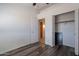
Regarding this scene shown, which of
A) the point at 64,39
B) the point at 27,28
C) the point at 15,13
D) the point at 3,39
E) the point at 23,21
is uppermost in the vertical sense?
the point at 15,13

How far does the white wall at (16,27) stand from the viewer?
5.67 ft

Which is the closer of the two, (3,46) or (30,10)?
(3,46)

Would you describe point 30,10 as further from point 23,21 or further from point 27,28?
point 27,28

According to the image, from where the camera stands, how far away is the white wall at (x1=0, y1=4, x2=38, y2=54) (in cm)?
173

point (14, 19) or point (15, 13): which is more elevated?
point (15, 13)

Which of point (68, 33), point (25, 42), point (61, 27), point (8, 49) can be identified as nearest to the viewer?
point (8, 49)

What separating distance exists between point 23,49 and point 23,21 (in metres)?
0.70

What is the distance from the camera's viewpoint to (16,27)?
1836mm

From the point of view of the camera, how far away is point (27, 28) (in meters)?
1.98

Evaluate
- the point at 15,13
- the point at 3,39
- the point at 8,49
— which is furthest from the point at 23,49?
the point at 15,13

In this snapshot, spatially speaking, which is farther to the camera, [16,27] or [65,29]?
[65,29]

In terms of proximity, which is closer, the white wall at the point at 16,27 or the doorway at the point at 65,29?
the white wall at the point at 16,27

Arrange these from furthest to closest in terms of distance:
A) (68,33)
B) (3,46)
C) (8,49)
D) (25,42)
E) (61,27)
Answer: (61,27) → (68,33) → (25,42) → (8,49) → (3,46)

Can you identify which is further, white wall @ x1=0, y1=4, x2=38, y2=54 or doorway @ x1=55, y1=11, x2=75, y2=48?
doorway @ x1=55, y1=11, x2=75, y2=48
